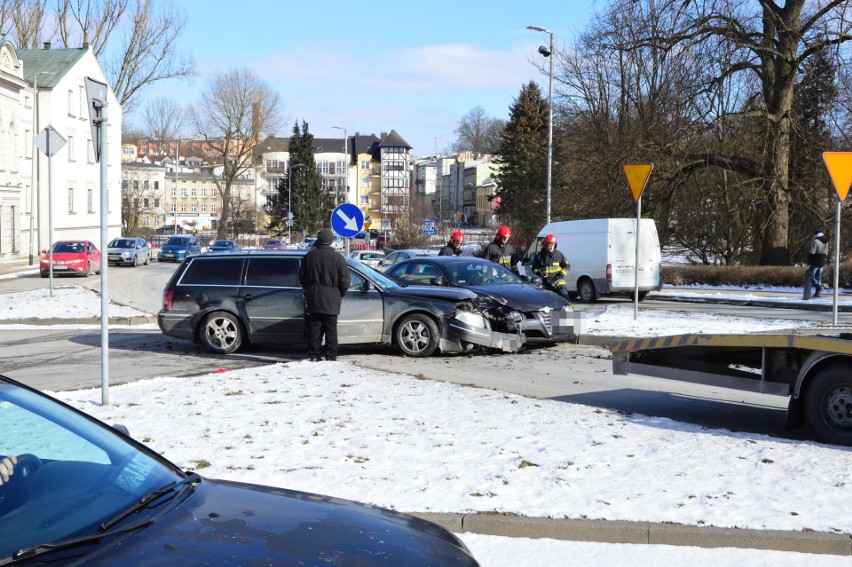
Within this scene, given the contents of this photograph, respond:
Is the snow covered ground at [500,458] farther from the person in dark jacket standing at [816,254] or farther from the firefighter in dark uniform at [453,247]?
the person in dark jacket standing at [816,254]

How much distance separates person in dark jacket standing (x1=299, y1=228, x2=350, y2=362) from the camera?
1251 centimetres

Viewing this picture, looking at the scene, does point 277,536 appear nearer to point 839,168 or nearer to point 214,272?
point 214,272

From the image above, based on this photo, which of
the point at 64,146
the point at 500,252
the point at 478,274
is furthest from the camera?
the point at 64,146

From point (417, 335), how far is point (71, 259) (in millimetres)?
29918

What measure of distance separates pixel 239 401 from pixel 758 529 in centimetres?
565

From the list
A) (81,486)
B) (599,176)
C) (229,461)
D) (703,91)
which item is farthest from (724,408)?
(599,176)

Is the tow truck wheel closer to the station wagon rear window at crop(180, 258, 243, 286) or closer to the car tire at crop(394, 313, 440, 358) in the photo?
the car tire at crop(394, 313, 440, 358)

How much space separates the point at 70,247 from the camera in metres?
40.9

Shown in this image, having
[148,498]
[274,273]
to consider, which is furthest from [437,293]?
[148,498]

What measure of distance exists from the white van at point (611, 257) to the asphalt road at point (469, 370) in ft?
36.6

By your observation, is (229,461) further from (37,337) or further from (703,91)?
(703,91)

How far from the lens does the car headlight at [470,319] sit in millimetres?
13891

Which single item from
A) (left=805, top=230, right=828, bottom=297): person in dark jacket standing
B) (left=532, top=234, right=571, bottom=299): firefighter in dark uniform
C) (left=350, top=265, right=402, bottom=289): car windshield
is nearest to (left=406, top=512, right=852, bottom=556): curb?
(left=350, top=265, right=402, bottom=289): car windshield

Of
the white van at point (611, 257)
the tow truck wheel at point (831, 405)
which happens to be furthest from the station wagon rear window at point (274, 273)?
the white van at point (611, 257)
